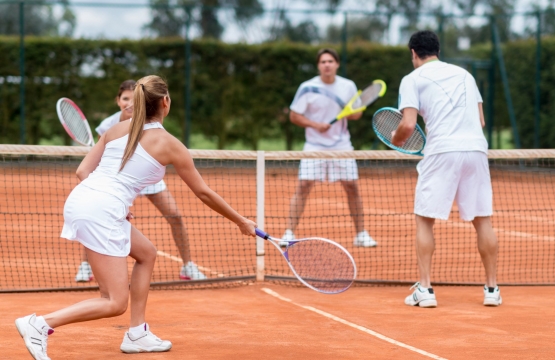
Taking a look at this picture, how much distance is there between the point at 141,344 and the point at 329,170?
3860 millimetres

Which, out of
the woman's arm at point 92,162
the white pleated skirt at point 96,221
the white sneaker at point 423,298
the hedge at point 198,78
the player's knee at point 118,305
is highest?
the hedge at point 198,78

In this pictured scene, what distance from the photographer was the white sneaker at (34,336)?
12.3 feet

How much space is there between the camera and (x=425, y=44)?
5.43 meters

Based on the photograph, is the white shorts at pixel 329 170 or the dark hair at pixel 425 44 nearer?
the dark hair at pixel 425 44

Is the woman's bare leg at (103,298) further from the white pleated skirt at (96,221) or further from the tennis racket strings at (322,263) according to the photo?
the tennis racket strings at (322,263)

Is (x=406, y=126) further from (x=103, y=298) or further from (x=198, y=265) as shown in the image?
(x=198, y=265)

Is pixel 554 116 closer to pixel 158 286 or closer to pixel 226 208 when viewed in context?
pixel 158 286

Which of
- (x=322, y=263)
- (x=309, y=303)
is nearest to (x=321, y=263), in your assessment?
(x=322, y=263)

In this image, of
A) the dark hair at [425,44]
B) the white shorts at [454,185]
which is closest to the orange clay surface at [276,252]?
the white shorts at [454,185]

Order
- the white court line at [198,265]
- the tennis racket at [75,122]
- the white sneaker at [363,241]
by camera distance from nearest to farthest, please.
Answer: the tennis racket at [75,122] → the white court line at [198,265] → the white sneaker at [363,241]

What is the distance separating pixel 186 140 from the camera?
1552 centimetres

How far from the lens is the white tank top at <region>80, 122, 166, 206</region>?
3910mm

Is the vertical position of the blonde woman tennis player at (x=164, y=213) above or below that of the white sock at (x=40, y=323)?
above

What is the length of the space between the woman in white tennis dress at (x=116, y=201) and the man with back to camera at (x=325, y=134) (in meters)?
3.72
